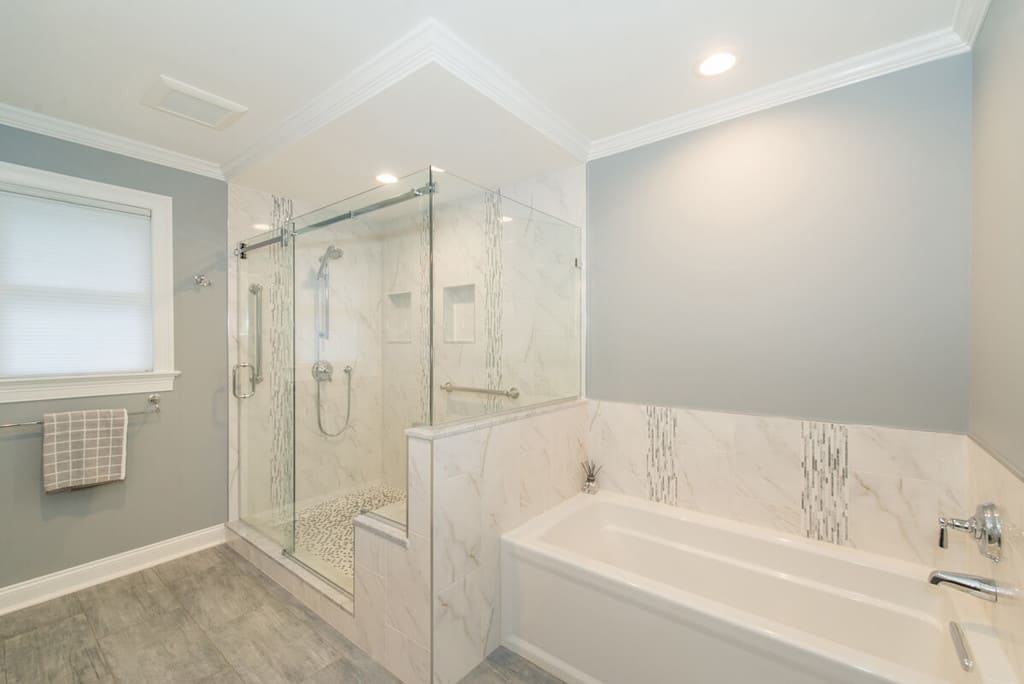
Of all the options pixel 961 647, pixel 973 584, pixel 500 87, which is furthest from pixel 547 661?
pixel 500 87

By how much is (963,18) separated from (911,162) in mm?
460

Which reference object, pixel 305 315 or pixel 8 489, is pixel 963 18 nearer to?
pixel 305 315

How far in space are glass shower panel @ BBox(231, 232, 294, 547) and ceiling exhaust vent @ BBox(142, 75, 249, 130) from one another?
29.1 inches

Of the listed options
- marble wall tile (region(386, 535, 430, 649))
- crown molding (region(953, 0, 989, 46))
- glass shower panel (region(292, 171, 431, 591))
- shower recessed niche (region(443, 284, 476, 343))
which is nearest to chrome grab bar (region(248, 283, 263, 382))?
glass shower panel (region(292, 171, 431, 591))

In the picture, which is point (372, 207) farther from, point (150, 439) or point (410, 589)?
point (150, 439)

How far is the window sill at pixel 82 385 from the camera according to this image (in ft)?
6.79

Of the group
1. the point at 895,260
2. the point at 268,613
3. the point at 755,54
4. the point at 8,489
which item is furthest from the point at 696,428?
the point at 8,489

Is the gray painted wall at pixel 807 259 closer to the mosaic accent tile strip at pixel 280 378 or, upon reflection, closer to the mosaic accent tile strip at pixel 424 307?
the mosaic accent tile strip at pixel 424 307

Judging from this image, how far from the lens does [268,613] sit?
206cm

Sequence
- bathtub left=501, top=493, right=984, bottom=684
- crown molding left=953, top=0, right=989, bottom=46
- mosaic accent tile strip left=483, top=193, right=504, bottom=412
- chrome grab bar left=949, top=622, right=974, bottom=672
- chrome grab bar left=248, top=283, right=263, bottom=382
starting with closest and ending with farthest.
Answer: chrome grab bar left=949, top=622, right=974, bottom=672 → bathtub left=501, top=493, right=984, bottom=684 → crown molding left=953, top=0, right=989, bottom=46 → mosaic accent tile strip left=483, top=193, right=504, bottom=412 → chrome grab bar left=248, top=283, right=263, bottom=382

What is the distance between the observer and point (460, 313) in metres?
2.28

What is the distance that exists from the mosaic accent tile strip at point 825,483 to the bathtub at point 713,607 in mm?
71

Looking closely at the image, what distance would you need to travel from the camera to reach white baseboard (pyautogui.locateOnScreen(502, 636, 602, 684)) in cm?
165

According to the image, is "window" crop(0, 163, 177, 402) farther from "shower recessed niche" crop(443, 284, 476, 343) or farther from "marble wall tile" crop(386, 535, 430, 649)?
"marble wall tile" crop(386, 535, 430, 649)
